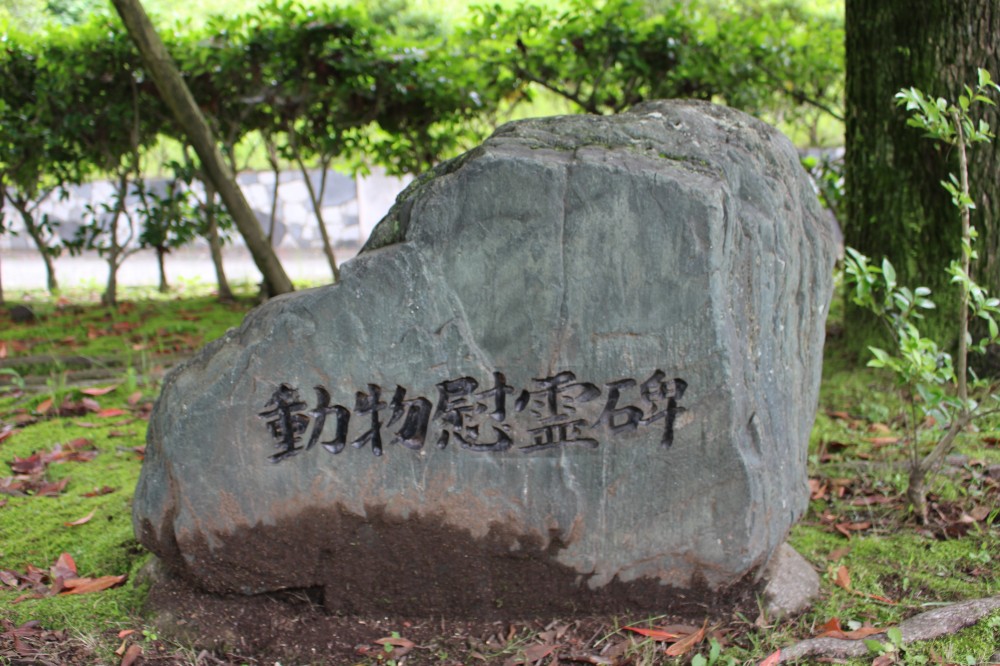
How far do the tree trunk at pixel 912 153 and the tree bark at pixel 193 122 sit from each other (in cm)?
359

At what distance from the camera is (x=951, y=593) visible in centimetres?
304

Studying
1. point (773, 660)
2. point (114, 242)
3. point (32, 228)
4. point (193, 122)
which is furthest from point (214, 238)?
point (773, 660)

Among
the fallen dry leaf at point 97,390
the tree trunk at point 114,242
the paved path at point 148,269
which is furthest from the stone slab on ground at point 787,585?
the paved path at point 148,269

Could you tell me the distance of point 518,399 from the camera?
271cm

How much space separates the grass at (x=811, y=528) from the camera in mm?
2814

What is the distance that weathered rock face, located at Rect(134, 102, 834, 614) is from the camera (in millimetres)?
2641

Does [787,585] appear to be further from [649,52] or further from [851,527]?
[649,52]

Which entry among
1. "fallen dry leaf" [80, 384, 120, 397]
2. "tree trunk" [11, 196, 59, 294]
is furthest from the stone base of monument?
"tree trunk" [11, 196, 59, 294]

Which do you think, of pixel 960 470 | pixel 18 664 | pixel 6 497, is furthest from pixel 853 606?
pixel 6 497

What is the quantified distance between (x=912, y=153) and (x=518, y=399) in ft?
10.0

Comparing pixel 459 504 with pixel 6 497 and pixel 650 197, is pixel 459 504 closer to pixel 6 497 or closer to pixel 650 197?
pixel 650 197

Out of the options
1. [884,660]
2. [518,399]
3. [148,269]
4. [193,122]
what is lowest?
[884,660]

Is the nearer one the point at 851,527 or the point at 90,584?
the point at 90,584

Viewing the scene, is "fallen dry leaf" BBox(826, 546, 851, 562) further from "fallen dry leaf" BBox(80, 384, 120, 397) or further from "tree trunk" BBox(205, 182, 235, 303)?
"tree trunk" BBox(205, 182, 235, 303)
